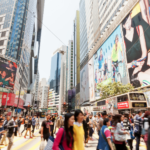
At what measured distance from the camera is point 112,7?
4081 cm

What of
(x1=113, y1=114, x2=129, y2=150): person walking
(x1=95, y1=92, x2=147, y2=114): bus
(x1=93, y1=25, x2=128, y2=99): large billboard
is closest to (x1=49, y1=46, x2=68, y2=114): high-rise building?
(x1=93, y1=25, x2=128, y2=99): large billboard

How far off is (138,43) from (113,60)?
10.6m

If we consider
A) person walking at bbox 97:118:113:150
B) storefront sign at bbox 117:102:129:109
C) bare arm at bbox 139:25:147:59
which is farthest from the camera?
bare arm at bbox 139:25:147:59

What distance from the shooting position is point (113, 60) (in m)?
34.9

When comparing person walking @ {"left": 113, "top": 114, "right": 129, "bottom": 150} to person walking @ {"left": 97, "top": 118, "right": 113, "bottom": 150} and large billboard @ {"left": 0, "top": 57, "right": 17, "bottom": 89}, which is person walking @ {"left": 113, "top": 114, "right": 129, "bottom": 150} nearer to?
person walking @ {"left": 97, "top": 118, "right": 113, "bottom": 150}

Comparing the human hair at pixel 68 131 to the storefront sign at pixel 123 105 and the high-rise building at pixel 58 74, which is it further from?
the high-rise building at pixel 58 74

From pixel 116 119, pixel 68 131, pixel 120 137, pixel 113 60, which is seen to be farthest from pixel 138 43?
pixel 68 131

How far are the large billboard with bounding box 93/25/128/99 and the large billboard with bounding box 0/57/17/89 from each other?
23.9 meters

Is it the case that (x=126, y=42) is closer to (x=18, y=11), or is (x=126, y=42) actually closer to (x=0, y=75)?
(x=0, y=75)

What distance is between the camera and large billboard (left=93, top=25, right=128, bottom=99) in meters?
30.4

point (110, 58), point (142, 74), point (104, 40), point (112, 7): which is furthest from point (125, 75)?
point (112, 7)

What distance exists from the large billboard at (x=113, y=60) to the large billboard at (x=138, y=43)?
237 centimetres

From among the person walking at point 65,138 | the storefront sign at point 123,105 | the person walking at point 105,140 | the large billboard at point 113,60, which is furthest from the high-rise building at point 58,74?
the person walking at point 65,138

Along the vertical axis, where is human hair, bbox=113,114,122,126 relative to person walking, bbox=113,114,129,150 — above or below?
above
